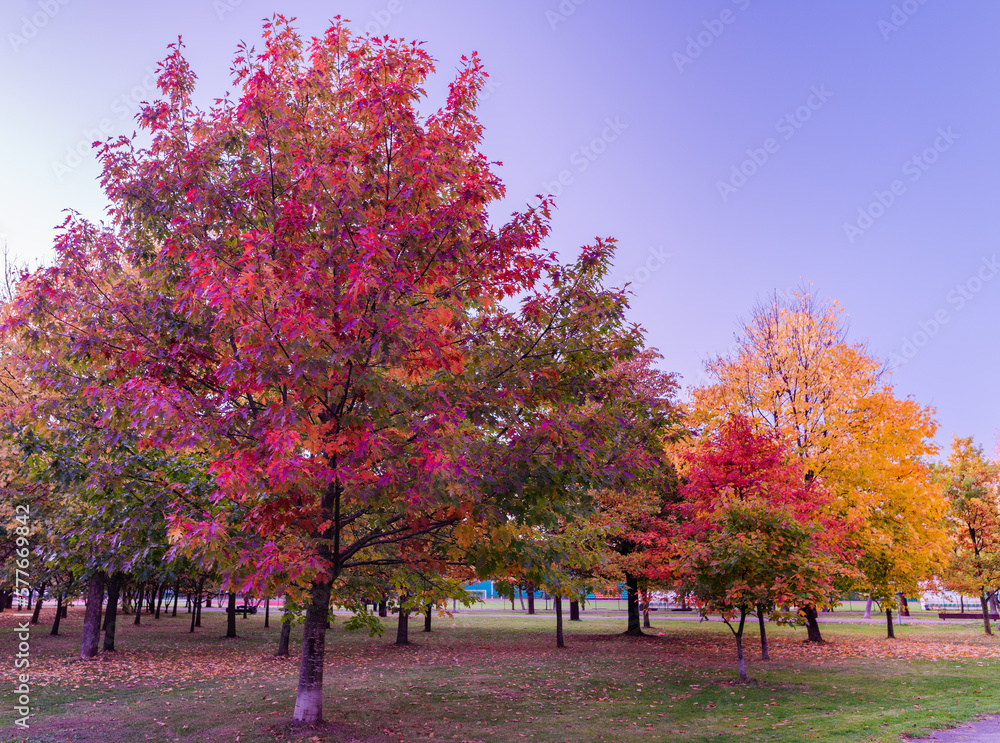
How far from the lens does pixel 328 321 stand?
760 centimetres

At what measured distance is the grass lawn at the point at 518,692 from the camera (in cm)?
1036

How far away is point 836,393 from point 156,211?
24373mm

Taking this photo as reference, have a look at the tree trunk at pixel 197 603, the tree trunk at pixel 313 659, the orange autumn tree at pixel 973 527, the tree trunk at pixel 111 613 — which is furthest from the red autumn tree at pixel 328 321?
the orange autumn tree at pixel 973 527

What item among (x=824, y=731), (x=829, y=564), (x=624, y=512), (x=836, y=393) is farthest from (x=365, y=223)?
(x=836, y=393)

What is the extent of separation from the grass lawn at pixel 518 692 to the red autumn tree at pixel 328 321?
101 inches

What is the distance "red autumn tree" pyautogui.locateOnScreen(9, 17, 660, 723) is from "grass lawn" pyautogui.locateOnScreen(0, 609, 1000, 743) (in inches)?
101

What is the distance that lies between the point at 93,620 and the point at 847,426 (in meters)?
27.5

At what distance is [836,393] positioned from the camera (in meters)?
25.1

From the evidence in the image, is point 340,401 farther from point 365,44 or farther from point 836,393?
point 836,393

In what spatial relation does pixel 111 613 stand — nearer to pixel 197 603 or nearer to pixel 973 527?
pixel 197 603

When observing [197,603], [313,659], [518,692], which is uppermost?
[313,659]

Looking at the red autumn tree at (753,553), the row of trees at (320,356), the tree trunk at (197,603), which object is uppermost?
the row of trees at (320,356)

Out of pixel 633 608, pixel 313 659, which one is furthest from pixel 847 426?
pixel 313 659

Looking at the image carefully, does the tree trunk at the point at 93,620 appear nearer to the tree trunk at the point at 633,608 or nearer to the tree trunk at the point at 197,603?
the tree trunk at the point at 197,603
